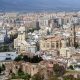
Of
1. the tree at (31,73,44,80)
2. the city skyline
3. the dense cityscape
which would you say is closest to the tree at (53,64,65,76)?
the dense cityscape

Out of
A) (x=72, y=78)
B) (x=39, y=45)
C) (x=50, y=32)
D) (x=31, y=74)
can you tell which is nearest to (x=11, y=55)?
(x=39, y=45)

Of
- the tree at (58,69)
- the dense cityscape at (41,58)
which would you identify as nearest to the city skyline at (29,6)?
the dense cityscape at (41,58)

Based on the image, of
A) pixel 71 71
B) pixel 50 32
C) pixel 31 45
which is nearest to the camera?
pixel 71 71

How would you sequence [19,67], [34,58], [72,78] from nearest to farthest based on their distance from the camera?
[72,78]
[19,67]
[34,58]

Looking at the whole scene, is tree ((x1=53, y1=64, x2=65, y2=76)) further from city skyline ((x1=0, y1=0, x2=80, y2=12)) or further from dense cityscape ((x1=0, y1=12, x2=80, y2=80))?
city skyline ((x1=0, y1=0, x2=80, y2=12))

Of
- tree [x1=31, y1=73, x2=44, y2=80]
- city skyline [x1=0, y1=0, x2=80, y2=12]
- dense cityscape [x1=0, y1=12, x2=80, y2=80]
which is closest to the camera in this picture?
tree [x1=31, y1=73, x2=44, y2=80]

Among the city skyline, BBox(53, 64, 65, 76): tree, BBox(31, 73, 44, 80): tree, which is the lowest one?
BBox(31, 73, 44, 80): tree

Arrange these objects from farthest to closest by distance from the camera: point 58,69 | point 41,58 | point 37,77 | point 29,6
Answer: point 29,6
point 41,58
point 58,69
point 37,77

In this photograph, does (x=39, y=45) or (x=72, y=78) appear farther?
(x=39, y=45)

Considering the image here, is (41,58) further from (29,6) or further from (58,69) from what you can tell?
(29,6)

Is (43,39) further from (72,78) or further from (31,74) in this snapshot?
(72,78)

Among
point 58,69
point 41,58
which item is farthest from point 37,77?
point 41,58
